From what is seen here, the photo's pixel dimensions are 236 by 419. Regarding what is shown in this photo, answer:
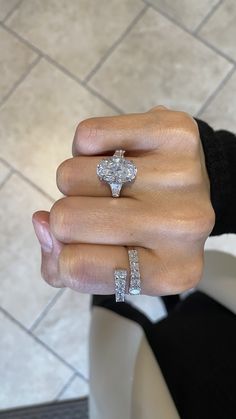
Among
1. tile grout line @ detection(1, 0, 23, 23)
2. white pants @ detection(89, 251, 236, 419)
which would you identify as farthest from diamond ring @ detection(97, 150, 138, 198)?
A: tile grout line @ detection(1, 0, 23, 23)

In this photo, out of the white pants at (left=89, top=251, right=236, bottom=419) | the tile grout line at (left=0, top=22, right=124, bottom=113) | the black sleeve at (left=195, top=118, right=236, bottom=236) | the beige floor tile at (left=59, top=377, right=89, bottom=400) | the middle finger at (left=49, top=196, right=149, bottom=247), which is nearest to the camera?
the middle finger at (left=49, top=196, right=149, bottom=247)

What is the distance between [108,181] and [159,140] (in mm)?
73

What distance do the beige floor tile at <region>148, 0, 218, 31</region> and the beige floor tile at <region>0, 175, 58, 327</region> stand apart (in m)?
0.64

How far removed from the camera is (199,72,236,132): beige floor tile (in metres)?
1.35

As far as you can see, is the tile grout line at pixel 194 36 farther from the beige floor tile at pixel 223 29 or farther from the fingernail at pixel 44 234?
the fingernail at pixel 44 234

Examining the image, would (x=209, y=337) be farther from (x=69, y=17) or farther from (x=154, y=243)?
(x=69, y=17)

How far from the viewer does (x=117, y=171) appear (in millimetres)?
461

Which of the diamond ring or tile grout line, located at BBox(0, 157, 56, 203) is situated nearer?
the diamond ring

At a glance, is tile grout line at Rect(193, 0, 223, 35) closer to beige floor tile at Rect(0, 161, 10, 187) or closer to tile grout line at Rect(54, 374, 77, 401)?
beige floor tile at Rect(0, 161, 10, 187)

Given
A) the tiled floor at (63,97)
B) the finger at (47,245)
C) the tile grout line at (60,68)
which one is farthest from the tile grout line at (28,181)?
the finger at (47,245)

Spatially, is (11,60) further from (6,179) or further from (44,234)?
(44,234)

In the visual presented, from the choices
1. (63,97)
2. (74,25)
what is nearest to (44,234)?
(63,97)

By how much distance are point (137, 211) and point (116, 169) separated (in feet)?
0.15

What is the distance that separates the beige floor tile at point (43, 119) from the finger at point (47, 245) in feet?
2.51
